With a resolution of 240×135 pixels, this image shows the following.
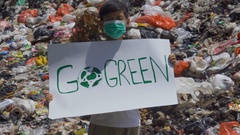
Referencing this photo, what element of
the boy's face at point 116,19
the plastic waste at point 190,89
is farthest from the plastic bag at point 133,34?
the boy's face at point 116,19

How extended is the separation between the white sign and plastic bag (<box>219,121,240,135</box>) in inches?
51.8

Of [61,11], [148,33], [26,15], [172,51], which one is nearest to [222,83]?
[172,51]

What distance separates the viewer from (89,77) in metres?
2.01

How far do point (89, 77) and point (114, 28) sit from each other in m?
0.26

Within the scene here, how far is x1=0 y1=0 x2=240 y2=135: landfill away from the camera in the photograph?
11.6 ft

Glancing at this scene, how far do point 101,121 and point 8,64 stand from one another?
3827 millimetres

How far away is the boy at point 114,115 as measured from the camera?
1.93 metres

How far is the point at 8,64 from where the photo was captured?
5.56 meters

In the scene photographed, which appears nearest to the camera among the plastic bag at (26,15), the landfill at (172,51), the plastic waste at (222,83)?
the landfill at (172,51)

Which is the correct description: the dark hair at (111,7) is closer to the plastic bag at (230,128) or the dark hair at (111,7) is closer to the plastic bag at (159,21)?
the plastic bag at (230,128)

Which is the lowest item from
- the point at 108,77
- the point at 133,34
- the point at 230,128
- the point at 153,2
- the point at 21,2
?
the point at 230,128

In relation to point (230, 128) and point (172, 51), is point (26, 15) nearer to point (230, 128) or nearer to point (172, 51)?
point (172, 51)

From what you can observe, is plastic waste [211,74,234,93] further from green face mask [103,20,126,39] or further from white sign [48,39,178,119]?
green face mask [103,20,126,39]

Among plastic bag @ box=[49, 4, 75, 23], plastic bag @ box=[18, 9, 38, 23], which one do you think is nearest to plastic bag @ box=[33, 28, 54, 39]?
plastic bag @ box=[49, 4, 75, 23]
